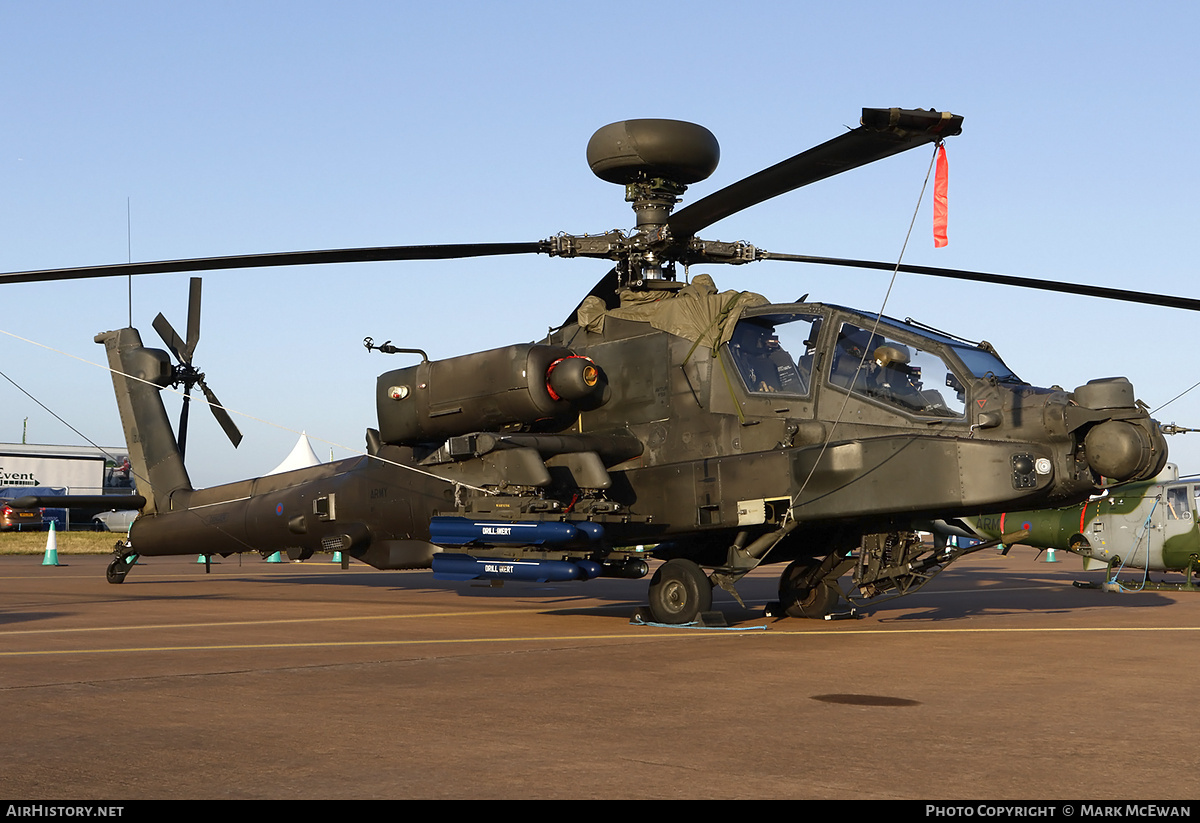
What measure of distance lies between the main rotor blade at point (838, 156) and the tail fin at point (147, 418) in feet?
36.9

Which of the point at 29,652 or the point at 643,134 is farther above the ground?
the point at 643,134

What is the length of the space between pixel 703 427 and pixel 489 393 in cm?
259

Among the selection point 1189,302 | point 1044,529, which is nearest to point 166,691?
point 1189,302

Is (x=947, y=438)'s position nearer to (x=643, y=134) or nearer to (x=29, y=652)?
(x=643, y=134)

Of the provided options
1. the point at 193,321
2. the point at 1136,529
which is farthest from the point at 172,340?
the point at 1136,529

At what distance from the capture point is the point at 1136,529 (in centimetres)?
2111

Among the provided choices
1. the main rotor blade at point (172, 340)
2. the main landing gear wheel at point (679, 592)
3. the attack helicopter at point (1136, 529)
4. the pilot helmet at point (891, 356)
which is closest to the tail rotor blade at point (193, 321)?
the main rotor blade at point (172, 340)

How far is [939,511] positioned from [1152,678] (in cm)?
314

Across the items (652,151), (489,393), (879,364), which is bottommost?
(489,393)

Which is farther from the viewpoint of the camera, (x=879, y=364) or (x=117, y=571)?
(x=117, y=571)

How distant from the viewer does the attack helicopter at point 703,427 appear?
1122 cm

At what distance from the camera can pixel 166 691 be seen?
24.8ft

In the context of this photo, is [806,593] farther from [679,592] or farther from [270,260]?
[270,260]

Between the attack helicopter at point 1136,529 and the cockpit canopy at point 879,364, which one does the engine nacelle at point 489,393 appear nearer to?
the cockpit canopy at point 879,364
